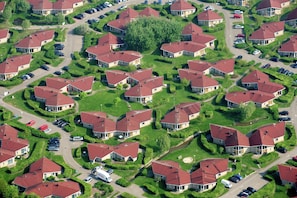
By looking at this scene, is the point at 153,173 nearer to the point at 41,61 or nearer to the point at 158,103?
the point at 158,103

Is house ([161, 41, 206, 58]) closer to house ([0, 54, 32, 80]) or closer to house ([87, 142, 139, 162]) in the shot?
house ([0, 54, 32, 80])

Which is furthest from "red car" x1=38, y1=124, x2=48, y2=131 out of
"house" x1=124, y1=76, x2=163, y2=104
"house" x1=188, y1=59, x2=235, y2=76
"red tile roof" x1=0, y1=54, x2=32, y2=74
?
"house" x1=188, y1=59, x2=235, y2=76

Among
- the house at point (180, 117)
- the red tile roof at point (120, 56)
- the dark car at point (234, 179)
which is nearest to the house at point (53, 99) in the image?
the red tile roof at point (120, 56)

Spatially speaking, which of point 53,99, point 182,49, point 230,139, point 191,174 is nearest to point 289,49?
point 182,49

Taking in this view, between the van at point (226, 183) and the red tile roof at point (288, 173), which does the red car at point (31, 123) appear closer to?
the van at point (226, 183)

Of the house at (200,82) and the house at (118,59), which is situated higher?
the house at (118,59)

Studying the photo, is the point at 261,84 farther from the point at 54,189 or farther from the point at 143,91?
the point at 54,189
